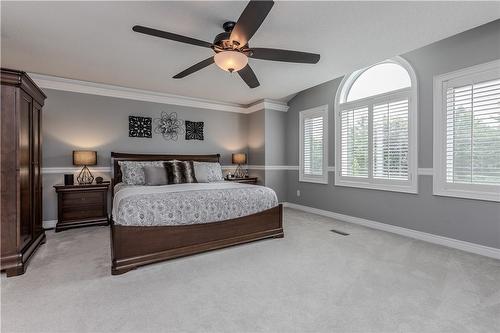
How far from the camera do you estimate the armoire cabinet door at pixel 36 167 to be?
3.10 meters

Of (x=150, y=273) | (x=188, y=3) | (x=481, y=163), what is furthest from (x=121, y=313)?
(x=481, y=163)

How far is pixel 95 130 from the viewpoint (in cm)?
468

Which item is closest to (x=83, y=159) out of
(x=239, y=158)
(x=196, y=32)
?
(x=196, y=32)

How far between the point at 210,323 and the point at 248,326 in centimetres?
27

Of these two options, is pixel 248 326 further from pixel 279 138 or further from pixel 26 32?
pixel 279 138

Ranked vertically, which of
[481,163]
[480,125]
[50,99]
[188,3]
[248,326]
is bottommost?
[248,326]

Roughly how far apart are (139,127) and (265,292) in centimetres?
418

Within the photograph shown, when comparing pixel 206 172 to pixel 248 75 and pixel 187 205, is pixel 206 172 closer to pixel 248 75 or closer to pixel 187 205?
pixel 187 205

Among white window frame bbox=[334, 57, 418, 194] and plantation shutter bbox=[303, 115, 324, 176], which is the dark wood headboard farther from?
white window frame bbox=[334, 57, 418, 194]

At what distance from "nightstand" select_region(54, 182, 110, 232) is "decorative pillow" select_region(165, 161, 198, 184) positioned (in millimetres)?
1114

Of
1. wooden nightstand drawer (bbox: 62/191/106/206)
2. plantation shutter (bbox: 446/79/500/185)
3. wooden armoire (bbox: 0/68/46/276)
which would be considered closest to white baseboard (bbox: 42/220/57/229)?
wooden nightstand drawer (bbox: 62/191/106/206)

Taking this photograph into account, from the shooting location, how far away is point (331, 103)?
5.01m

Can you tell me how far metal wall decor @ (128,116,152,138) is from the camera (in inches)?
196

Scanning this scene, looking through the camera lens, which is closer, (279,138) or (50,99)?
(50,99)
